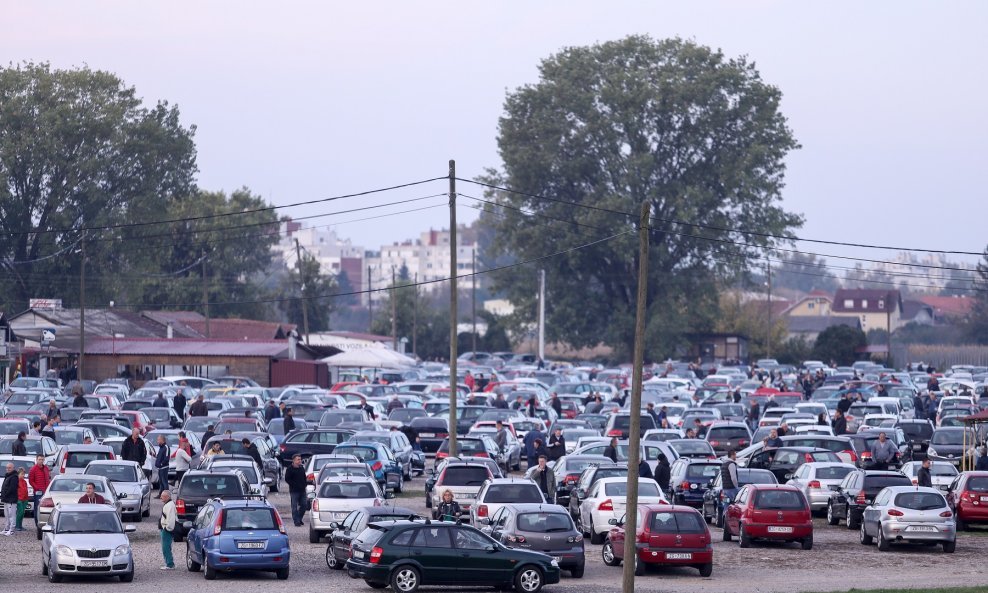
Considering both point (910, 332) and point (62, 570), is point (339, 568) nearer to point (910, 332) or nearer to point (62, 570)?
point (62, 570)

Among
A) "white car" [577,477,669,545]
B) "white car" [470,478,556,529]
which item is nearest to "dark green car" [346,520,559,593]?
"white car" [470,478,556,529]

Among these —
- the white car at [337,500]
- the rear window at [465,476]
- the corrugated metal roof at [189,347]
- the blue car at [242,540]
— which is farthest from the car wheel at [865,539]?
the corrugated metal roof at [189,347]

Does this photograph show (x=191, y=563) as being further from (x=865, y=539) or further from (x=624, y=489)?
(x=865, y=539)

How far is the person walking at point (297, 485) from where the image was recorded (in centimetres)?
3119

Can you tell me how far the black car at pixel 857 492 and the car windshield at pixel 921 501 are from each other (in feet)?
9.07

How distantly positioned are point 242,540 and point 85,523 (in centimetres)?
260

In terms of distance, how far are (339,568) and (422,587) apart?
96.6 inches

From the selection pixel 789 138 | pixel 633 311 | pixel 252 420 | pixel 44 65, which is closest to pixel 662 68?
pixel 789 138

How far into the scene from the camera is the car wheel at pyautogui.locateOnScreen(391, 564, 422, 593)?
2331 centimetres

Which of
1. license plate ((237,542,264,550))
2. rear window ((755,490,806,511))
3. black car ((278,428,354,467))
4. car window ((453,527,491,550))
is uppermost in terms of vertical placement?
black car ((278,428,354,467))

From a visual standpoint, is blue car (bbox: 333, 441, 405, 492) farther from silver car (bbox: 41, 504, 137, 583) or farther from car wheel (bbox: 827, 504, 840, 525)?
silver car (bbox: 41, 504, 137, 583)

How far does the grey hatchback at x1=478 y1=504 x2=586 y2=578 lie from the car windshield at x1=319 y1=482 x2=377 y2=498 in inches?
→ 172

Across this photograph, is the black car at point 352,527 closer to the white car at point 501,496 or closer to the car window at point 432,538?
the car window at point 432,538

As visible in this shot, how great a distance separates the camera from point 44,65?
98438 millimetres
